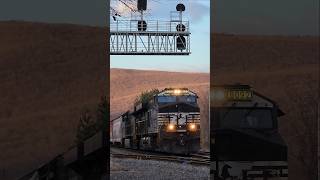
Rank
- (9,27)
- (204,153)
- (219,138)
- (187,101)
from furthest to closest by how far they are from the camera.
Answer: (187,101) → (204,153) → (219,138) → (9,27)

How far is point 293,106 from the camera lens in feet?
28.7

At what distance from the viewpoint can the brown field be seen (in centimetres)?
806

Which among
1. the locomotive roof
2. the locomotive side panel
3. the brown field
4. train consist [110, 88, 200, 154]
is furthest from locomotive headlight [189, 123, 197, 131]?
the brown field

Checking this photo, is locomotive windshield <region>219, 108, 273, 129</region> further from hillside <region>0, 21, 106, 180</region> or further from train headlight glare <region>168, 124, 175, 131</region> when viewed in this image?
train headlight glare <region>168, 124, 175, 131</region>

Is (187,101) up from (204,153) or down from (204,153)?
up

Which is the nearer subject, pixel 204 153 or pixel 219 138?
pixel 219 138

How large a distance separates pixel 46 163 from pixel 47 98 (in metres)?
1.02

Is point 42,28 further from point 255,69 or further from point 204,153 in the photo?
Answer: point 204,153

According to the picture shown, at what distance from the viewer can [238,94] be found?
866cm

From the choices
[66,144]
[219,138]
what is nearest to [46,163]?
[66,144]

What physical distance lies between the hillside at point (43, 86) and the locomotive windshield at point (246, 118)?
2.04m

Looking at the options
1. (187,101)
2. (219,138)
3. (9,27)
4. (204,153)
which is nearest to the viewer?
(9,27)

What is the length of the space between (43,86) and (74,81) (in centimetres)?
48

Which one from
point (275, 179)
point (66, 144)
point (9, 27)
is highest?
point (9, 27)
